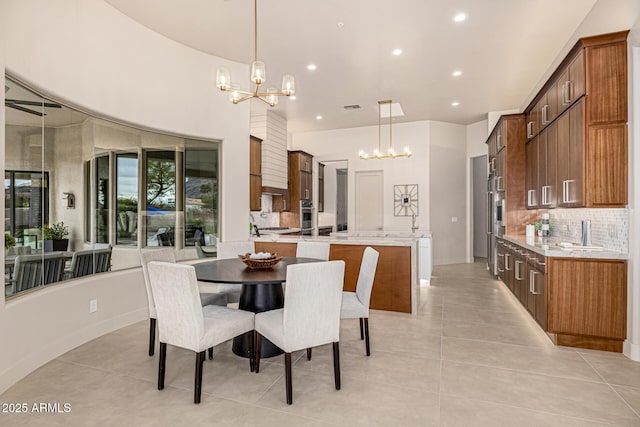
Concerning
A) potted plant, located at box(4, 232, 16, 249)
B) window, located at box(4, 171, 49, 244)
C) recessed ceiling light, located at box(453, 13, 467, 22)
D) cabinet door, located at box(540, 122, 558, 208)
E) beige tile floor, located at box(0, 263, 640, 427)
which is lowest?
beige tile floor, located at box(0, 263, 640, 427)

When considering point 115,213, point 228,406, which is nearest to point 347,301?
point 228,406

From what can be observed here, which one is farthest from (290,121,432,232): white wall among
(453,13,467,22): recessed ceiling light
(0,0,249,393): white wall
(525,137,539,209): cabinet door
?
(453,13,467,22): recessed ceiling light

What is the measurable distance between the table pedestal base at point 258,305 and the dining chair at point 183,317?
0.54 metres

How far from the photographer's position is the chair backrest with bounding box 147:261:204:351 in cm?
225

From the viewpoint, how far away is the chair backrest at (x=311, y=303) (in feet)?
7.36

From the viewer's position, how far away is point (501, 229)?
6133mm

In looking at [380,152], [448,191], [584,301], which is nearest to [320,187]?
[380,152]

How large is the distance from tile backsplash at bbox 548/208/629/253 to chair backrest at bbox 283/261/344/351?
2.61m

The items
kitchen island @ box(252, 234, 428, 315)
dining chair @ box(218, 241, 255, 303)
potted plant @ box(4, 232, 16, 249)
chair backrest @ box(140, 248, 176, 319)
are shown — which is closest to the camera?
potted plant @ box(4, 232, 16, 249)

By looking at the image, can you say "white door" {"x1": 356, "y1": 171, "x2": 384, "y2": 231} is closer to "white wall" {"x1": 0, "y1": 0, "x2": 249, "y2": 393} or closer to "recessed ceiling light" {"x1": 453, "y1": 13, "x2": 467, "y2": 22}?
"white wall" {"x1": 0, "y1": 0, "x2": 249, "y2": 393}

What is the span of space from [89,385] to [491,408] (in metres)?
2.70

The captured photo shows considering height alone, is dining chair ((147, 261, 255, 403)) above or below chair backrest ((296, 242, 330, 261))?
below

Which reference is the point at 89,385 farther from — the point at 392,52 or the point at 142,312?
the point at 392,52

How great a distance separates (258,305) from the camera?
9.96 ft
